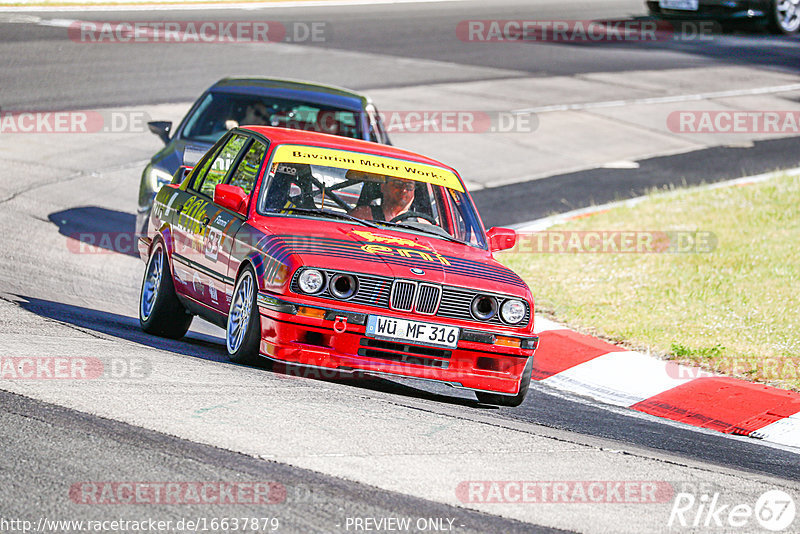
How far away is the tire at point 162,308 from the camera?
8.20 meters

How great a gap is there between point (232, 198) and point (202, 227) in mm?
506

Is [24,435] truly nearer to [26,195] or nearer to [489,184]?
[26,195]

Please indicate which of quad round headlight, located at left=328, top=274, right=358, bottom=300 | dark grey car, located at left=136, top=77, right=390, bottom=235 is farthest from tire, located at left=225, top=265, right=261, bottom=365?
dark grey car, located at left=136, top=77, right=390, bottom=235

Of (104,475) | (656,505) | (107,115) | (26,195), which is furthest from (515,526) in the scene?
(107,115)

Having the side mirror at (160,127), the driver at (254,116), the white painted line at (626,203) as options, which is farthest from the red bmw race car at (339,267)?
the white painted line at (626,203)

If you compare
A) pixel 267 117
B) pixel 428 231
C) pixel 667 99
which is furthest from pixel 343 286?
pixel 667 99

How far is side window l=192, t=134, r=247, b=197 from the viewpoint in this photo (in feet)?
27.7

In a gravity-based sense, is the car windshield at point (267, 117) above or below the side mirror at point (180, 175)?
above

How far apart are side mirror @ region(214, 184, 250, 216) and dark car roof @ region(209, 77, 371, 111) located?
4313 millimetres

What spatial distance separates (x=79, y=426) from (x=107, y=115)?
42.3 ft

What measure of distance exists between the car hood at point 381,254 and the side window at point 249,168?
513 millimetres

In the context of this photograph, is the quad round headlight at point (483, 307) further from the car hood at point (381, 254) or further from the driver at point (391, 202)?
the driver at point (391, 202)

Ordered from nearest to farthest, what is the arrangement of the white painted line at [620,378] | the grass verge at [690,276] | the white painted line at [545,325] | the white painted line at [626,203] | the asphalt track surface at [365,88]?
the asphalt track surface at [365,88], the white painted line at [620,378], the grass verge at [690,276], the white painted line at [545,325], the white painted line at [626,203]

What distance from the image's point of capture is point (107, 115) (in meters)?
17.6
